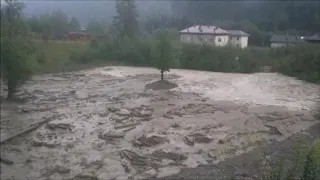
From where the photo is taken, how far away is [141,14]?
2581 centimetres

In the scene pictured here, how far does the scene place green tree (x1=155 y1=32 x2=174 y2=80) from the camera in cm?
1529

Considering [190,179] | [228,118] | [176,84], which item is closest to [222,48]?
[176,84]

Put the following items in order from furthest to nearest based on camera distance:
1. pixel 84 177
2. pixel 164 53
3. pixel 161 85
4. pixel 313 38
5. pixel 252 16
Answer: pixel 161 85, pixel 164 53, pixel 252 16, pixel 313 38, pixel 84 177

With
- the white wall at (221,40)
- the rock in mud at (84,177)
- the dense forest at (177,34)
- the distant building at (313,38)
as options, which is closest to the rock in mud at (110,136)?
the rock in mud at (84,177)

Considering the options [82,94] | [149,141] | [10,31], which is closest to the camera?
[10,31]

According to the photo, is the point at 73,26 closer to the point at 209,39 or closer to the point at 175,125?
the point at 209,39

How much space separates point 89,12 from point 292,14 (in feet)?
89.0

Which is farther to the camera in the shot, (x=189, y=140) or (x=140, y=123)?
(x=140, y=123)

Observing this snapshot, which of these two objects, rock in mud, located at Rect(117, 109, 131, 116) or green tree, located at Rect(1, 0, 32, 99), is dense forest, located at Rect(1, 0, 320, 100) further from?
rock in mud, located at Rect(117, 109, 131, 116)

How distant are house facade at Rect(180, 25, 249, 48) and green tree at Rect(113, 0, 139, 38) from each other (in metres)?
7.90

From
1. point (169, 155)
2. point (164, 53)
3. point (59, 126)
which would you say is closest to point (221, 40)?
point (164, 53)

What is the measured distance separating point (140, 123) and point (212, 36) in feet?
27.8

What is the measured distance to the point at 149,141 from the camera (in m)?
8.01

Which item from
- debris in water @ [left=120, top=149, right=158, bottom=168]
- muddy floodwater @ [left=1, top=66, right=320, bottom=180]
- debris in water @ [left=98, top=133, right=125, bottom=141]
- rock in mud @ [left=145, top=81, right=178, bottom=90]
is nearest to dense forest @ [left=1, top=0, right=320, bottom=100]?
rock in mud @ [left=145, top=81, right=178, bottom=90]
